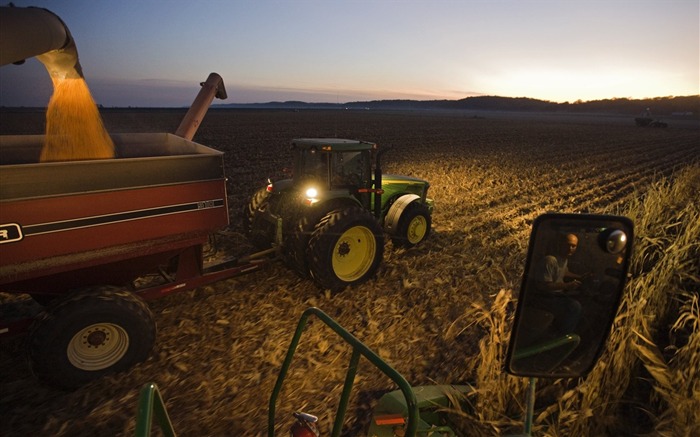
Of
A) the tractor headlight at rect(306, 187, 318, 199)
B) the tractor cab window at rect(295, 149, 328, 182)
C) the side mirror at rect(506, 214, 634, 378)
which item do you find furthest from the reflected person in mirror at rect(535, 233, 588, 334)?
the tractor cab window at rect(295, 149, 328, 182)

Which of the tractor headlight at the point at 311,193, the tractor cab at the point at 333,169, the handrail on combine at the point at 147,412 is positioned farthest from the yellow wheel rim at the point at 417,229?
the handrail on combine at the point at 147,412

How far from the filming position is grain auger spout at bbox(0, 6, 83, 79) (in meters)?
2.90

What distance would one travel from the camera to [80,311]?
12.3ft

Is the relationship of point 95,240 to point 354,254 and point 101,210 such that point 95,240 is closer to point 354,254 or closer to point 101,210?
point 101,210

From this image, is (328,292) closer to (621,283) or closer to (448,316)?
(448,316)

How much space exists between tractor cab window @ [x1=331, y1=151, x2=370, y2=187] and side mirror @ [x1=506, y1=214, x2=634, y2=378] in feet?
15.3

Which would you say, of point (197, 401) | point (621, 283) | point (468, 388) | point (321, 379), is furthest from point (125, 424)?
point (621, 283)

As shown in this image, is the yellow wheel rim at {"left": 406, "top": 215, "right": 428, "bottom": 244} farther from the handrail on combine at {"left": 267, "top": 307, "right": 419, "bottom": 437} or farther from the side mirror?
the side mirror

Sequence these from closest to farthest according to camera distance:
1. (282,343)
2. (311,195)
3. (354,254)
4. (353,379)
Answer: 1. (353,379)
2. (282,343)
3. (311,195)
4. (354,254)

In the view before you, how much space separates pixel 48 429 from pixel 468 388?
3654 mm

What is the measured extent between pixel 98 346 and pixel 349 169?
159 inches

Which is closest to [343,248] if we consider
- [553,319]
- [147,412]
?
[553,319]

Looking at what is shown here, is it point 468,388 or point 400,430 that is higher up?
point 400,430

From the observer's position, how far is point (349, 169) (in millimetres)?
6316
